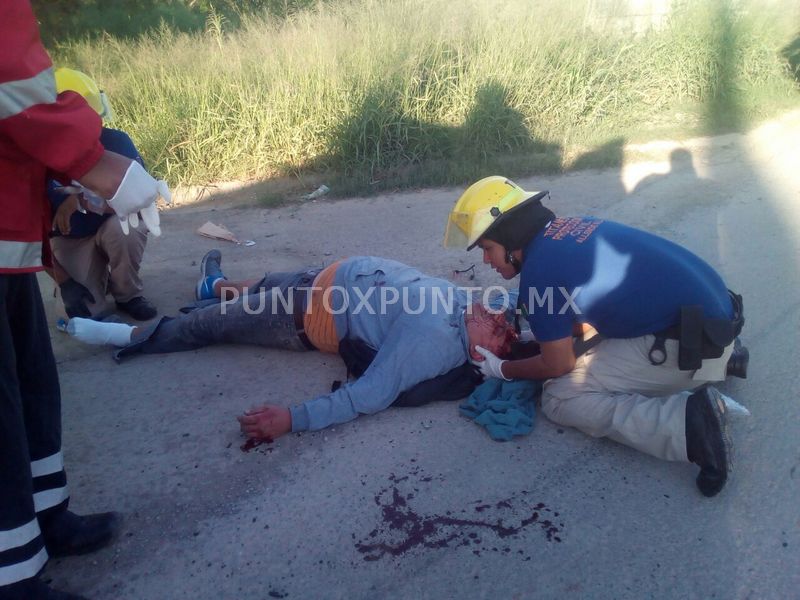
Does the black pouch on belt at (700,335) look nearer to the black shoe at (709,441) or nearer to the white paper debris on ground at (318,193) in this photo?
the black shoe at (709,441)

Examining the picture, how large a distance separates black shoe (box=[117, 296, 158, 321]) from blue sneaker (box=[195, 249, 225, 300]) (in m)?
0.32

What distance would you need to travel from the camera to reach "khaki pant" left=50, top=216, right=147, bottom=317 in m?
4.21

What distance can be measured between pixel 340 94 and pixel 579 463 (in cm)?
548

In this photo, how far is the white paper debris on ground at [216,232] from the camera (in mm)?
5648

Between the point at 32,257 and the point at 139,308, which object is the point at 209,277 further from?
the point at 32,257

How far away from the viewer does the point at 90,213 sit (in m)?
4.17

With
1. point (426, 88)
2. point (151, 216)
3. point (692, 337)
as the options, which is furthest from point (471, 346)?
point (426, 88)

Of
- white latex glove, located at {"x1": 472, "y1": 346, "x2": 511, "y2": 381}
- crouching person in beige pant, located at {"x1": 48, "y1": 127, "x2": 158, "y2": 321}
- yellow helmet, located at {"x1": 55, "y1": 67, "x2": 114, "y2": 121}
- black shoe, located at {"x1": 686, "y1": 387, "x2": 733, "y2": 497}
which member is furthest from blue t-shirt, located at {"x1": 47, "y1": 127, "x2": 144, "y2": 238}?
black shoe, located at {"x1": 686, "y1": 387, "x2": 733, "y2": 497}

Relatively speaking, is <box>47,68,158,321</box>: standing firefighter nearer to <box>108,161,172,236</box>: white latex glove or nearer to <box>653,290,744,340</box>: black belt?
<box>108,161,172,236</box>: white latex glove

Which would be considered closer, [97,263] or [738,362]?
[738,362]

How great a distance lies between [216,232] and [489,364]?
329 cm

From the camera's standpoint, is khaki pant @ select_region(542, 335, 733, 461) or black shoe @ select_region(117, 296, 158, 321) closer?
khaki pant @ select_region(542, 335, 733, 461)

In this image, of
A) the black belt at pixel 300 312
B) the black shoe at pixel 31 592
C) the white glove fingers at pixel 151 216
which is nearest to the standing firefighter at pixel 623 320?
the black belt at pixel 300 312

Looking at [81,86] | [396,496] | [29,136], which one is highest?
[81,86]
